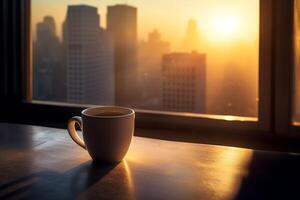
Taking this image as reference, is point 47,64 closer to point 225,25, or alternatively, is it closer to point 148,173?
point 225,25

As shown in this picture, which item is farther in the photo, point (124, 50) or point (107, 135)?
point (124, 50)

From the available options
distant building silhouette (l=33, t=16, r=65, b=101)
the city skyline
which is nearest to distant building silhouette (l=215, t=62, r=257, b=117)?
the city skyline

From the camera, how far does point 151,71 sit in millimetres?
→ 1590

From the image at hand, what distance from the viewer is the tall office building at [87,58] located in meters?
1.66

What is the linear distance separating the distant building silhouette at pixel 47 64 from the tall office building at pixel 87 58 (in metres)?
0.04

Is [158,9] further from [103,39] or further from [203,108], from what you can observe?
[203,108]

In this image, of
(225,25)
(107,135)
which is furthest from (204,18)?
(107,135)

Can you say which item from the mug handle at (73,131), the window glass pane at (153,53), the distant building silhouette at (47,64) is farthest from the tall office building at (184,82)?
the mug handle at (73,131)

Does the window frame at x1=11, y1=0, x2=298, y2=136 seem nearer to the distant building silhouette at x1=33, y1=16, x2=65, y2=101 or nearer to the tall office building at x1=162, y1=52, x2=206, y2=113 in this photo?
the tall office building at x1=162, y1=52, x2=206, y2=113

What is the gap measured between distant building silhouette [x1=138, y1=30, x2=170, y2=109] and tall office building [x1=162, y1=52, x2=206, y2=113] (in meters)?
0.02

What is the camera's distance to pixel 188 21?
1548 mm

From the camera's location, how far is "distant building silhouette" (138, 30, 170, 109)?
1584 mm

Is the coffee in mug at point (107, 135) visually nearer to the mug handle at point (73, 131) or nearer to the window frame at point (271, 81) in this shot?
the mug handle at point (73, 131)

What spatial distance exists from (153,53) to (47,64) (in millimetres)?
492
